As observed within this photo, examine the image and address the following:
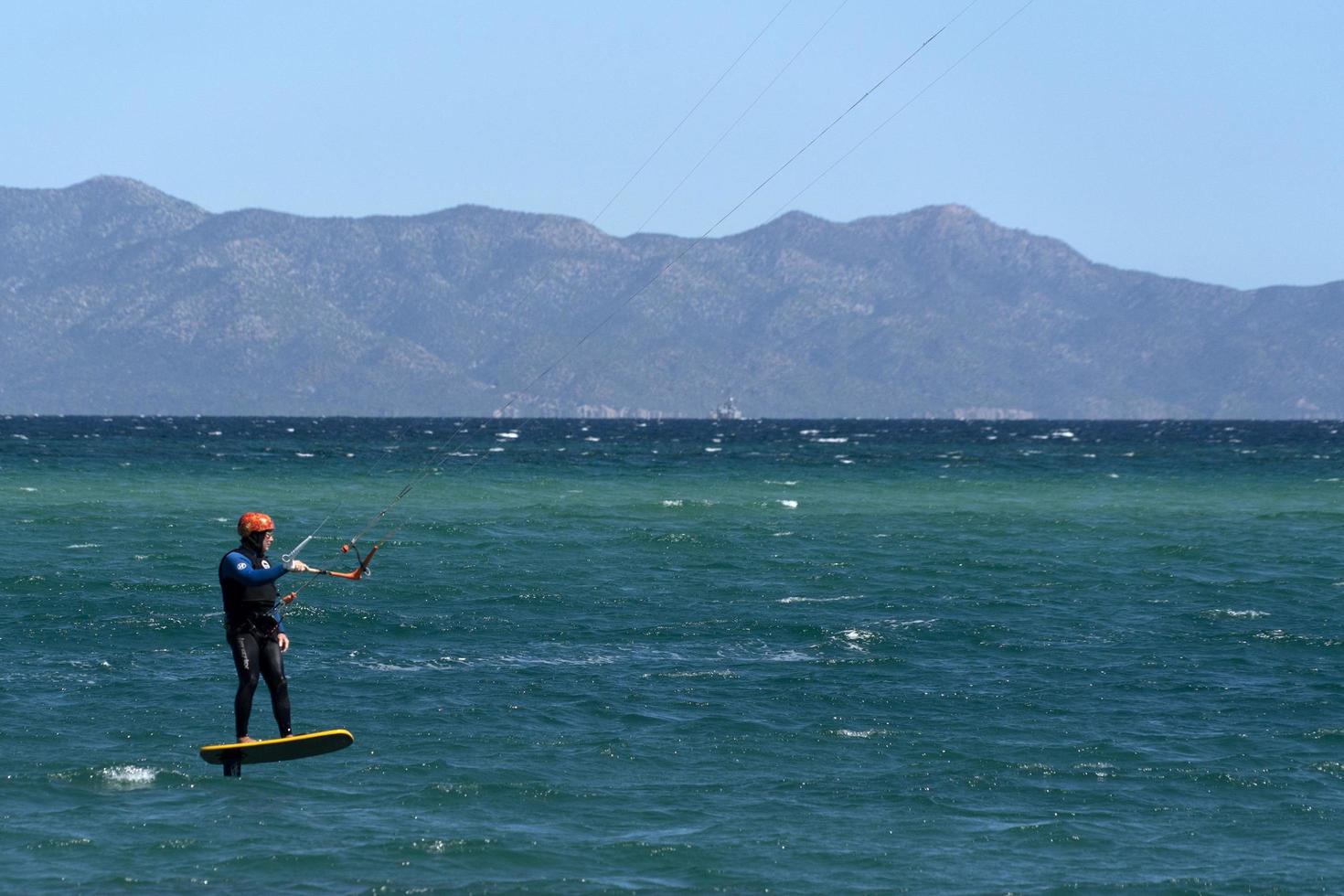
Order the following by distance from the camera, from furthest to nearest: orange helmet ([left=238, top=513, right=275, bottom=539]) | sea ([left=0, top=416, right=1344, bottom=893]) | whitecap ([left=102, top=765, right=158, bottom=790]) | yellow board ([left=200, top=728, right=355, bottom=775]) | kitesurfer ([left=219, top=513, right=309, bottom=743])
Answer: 1. whitecap ([left=102, top=765, right=158, bottom=790])
2. yellow board ([left=200, top=728, right=355, bottom=775])
3. kitesurfer ([left=219, top=513, right=309, bottom=743])
4. orange helmet ([left=238, top=513, right=275, bottom=539])
5. sea ([left=0, top=416, right=1344, bottom=893])

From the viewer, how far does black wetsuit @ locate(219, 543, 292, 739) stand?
18.4m

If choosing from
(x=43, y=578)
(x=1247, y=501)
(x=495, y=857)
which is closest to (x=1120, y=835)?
(x=495, y=857)

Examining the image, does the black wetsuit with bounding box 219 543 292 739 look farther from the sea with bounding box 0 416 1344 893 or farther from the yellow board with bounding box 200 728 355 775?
the sea with bounding box 0 416 1344 893

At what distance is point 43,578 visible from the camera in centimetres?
3716

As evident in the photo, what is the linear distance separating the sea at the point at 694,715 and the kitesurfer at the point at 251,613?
1.35 meters

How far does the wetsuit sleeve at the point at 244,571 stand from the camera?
18281 mm

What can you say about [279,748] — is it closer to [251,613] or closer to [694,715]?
[251,613]

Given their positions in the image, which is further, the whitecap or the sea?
the whitecap

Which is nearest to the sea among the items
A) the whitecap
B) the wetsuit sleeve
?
the whitecap

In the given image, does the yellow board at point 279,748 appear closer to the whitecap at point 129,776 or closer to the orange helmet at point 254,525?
the whitecap at point 129,776

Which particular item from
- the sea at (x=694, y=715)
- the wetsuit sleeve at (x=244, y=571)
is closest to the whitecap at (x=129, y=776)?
the sea at (x=694, y=715)

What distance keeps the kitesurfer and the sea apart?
1.35 meters

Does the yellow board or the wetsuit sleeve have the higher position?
the wetsuit sleeve

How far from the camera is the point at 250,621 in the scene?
731 inches
